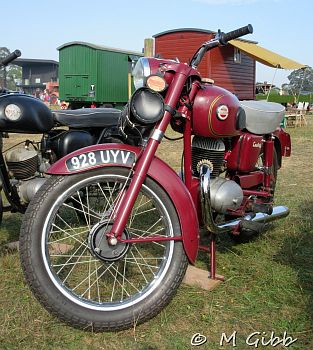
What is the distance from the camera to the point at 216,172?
2957mm

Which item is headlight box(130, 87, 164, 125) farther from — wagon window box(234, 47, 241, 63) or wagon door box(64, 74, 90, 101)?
wagon window box(234, 47, 241, 63)

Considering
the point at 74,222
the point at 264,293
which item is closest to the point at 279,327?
the point at 264,293

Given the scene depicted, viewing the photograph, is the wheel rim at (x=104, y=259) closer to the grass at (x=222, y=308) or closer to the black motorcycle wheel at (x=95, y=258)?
the black motorcycle wheel at (x=95, y=258)

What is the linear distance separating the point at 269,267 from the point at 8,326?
1.75 m

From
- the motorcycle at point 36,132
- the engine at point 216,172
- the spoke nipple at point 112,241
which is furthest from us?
the motorcycle at point 36,132

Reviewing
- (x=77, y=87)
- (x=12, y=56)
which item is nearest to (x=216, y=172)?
(x=12, y=56)

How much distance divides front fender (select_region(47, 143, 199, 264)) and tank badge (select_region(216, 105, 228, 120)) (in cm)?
50

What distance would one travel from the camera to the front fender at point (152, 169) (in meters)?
2.23

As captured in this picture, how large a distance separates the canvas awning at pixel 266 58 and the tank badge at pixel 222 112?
16.9 meters

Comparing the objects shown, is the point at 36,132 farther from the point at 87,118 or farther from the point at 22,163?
the point at 87,118

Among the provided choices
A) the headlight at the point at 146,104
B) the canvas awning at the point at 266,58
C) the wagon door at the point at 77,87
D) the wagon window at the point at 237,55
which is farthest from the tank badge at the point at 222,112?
the wagon window at the point at 237,55

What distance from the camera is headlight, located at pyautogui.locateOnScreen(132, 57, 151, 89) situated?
2.45 meters

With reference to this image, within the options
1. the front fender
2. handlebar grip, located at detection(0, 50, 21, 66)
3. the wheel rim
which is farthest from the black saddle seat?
the front fender

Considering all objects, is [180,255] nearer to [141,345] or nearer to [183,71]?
[141,345]
